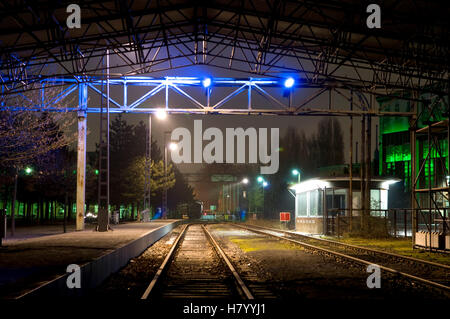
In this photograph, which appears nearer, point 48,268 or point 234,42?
point 48,268

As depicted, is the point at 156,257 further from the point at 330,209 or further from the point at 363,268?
the point at 330,209

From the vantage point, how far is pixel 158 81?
2855 centimetres

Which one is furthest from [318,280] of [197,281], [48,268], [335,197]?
[335,197]

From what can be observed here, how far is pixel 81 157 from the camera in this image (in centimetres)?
2936

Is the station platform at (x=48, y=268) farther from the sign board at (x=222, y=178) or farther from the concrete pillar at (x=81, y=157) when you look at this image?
the sign board at (x=222, y=178)

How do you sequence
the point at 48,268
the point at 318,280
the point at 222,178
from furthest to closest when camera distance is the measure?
the point at 222,178 → the point at 318,280 → the point at 48,268

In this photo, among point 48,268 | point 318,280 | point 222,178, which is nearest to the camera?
point 48,268

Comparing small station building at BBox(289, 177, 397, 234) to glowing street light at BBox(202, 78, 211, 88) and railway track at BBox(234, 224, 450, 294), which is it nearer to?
glowing street light at BBox(202, 78, 211, 88)

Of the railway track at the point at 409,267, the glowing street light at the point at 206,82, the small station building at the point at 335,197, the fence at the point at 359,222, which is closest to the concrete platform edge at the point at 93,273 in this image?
the railway track at the point at 409,267

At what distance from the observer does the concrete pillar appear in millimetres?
29109

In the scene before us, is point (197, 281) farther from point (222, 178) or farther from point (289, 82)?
point (222, 178)

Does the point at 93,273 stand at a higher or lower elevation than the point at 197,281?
higher

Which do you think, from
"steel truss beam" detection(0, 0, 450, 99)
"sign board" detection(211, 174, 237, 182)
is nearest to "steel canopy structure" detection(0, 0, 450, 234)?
"steel truss beam" detection(0, 0, 450, 99)
